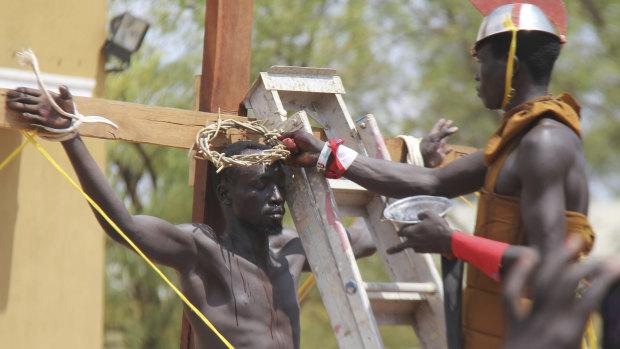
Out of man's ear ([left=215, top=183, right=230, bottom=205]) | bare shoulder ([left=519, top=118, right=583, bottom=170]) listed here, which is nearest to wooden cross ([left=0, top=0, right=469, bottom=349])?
man's ear ([left=215, top=183, right=230, bottom=205])

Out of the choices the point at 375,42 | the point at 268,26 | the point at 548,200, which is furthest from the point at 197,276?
the point at 375,42

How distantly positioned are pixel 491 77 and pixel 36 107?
1.84 metres

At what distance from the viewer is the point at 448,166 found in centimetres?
377

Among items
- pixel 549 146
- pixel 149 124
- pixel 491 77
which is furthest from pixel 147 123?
pixel 549 146

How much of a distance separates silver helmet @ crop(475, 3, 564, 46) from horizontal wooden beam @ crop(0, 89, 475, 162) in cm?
130

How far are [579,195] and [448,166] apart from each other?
916 mm

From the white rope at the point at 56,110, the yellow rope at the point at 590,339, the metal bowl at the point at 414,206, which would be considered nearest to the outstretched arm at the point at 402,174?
the metal bowl at the point at 414,206

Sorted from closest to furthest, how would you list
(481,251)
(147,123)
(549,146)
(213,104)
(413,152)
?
1. (549,146)
2. (481,251)
3. (147,123)
4. (213,104)
5. (413,152)

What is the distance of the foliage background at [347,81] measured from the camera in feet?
30.8

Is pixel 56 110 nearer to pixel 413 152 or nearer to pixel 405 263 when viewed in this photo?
pixel 405 263

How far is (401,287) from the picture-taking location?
3.73 metres

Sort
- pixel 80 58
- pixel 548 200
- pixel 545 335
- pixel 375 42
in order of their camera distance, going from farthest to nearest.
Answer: pixel 375 42 < pixel 80 58 < pixel 548 200 < pixel 545 335

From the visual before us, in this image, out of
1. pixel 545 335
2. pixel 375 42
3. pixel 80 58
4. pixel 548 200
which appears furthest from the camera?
pixel 375 42

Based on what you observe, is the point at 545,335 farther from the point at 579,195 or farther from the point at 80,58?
the point at 80,58
